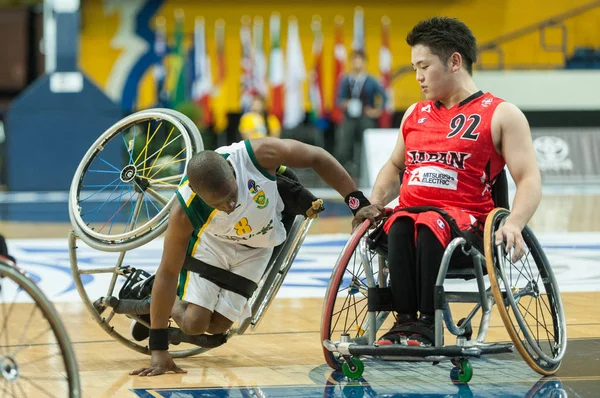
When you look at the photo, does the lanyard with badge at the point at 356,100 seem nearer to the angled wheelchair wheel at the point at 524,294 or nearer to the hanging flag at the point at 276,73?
the hanging flag at the point at 276,73

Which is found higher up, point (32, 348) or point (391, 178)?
point (391, 178)

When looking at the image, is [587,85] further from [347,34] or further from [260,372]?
[260,372]

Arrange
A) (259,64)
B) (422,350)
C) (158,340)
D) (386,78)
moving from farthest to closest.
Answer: (259,64) < (386,78) < (158,340) < (422,350)

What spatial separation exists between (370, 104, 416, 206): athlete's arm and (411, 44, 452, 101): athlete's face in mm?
228

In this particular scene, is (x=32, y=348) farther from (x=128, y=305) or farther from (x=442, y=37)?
(x=442, y=37)

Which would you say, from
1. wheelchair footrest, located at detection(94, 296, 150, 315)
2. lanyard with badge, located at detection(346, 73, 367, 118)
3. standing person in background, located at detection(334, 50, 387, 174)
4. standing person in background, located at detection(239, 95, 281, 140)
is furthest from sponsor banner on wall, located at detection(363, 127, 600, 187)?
wheelchair footrest, located at detection(94, 296, 150, 315)

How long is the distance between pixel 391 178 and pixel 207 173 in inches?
36.1

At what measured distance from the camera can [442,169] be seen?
438cm

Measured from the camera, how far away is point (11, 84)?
2417 centimetres

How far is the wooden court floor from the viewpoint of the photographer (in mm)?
4312

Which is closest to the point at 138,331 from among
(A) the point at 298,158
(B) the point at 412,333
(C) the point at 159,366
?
(C) the point at 159,366

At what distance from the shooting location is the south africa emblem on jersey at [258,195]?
456cm

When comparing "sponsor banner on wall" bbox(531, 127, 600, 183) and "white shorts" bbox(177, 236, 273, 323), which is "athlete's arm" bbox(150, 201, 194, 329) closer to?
"white shorts" bbox(177, 236, 273, 323)

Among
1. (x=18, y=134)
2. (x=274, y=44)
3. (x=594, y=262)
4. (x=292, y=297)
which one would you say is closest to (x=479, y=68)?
(x=274, y=44)
